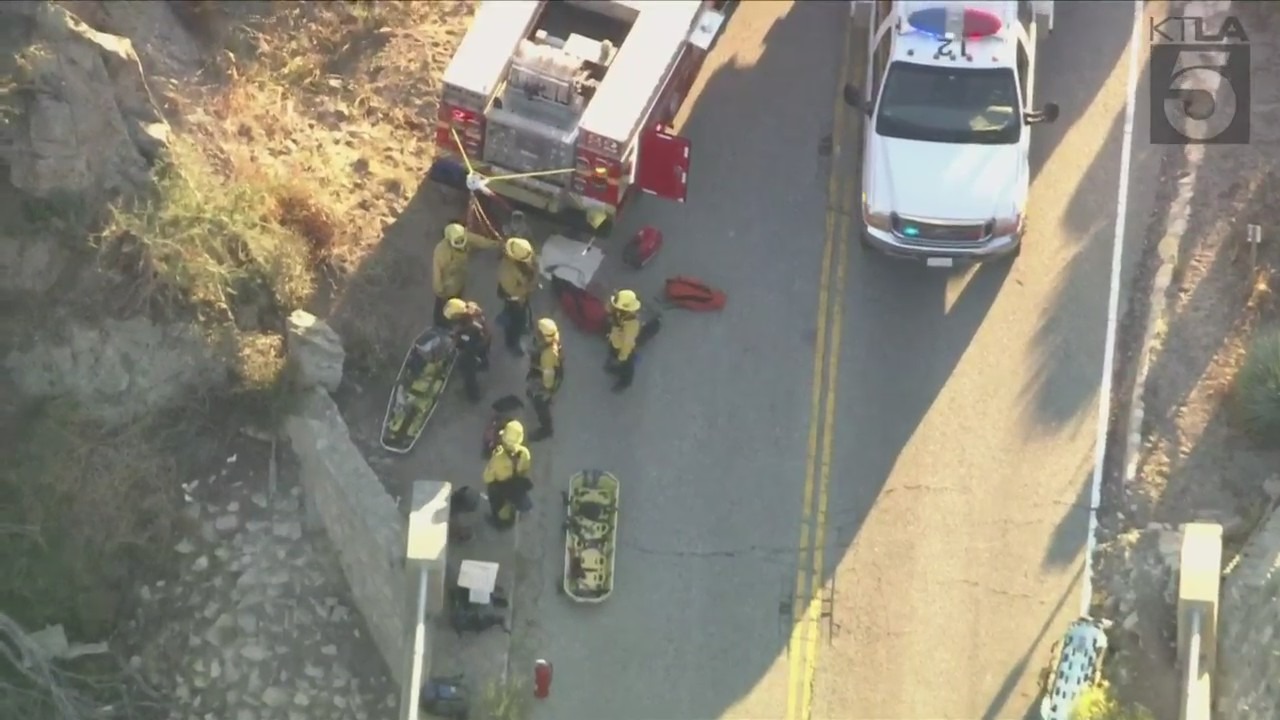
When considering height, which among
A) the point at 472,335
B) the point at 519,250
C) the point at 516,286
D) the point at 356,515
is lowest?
the point at 356,515

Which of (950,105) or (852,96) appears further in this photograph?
(852,96)

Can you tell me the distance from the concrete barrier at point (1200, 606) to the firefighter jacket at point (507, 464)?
5.98 m

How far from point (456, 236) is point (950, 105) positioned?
5005mm

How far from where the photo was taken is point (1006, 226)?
59.5ft

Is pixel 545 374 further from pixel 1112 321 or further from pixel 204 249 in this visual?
pixel 1112 321

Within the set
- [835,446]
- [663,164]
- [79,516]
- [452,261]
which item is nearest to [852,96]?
[663,164]

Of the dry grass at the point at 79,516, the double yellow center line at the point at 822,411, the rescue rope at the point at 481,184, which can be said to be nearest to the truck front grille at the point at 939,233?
the double yellow center line at the point at 822,411

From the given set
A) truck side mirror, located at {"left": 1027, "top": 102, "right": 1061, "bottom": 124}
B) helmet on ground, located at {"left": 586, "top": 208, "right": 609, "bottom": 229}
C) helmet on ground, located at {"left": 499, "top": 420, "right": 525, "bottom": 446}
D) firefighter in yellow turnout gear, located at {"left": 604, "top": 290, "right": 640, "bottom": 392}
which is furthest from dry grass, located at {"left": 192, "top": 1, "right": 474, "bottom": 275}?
truck side mirror, located at {"left": 1027, "top": 102, "right": 1061, "bottom": 124}

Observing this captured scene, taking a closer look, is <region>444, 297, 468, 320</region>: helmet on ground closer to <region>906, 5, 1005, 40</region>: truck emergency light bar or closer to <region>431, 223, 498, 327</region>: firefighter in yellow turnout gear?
<region>431, 223, 498, 327</region>: firefighter in yellow turnout gear

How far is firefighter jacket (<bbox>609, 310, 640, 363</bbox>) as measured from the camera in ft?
58.3

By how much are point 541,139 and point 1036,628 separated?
21.5ft

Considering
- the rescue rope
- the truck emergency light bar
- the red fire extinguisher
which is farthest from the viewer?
the truck emergency light bar

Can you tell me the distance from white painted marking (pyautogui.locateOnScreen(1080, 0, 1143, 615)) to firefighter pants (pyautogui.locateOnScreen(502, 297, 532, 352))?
5.65 metres

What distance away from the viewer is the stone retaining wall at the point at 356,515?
17.3 m
